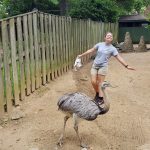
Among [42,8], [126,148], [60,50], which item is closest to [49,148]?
[126,148]

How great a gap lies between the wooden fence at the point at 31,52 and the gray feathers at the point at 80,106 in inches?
60.7

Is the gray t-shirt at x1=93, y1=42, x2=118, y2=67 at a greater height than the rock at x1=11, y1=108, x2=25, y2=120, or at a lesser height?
greater

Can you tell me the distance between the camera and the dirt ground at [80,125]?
6.94 meters

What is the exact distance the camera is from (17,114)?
8258mm

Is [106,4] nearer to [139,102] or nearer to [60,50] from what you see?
[60,50]

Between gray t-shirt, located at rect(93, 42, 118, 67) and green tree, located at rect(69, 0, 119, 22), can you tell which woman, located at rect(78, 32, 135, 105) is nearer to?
gray t-shirt, located at rect(93, 42, 118, 67)

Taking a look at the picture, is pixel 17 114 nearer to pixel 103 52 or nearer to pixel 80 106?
pixel 80 106

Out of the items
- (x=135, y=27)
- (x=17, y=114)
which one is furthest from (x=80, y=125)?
(x=135, y=27)

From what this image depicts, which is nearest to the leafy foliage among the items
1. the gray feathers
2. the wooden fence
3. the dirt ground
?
the wooden fence

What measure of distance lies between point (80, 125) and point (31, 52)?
106 inches

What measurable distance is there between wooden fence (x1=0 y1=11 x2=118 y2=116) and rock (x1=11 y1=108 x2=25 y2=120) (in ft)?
0.39

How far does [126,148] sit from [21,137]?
1746mm

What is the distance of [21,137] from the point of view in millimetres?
7164

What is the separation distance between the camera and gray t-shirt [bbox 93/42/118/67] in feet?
29.4
